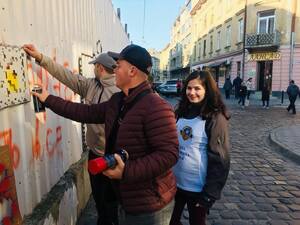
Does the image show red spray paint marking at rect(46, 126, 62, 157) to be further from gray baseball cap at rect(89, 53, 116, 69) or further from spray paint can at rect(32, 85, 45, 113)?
gray baseball cap at rect(89, 53, 116, 69)

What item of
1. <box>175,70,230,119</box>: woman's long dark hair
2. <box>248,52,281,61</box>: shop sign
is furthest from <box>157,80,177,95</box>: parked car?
<box>175,70,230,119</box>: woman's long dark hair

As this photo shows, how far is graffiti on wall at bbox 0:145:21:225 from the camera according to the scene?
6.86ft

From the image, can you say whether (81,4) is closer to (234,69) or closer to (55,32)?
(55,32)

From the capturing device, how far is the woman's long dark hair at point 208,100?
9.14 ft

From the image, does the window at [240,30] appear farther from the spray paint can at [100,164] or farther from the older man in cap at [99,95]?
the spray paint can at [100,164]

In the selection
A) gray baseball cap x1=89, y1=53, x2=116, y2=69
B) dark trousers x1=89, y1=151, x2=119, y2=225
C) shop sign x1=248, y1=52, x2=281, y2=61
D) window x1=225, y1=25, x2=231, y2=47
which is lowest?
dark trousers x1=89, y1=151, x2=119, y2=225

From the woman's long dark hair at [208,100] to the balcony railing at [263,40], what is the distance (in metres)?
25.0

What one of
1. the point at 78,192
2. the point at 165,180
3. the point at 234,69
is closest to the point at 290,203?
the point at 78,192

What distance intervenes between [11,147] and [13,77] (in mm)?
492

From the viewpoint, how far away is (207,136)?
2703mm

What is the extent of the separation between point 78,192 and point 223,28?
33790 mm

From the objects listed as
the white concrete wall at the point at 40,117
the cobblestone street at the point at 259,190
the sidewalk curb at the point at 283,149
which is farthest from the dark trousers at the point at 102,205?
the sidewalk curb at the point at 283,149

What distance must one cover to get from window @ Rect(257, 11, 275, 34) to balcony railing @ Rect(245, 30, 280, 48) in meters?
0.74

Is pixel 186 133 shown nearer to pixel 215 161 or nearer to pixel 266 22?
pixel 215 161
